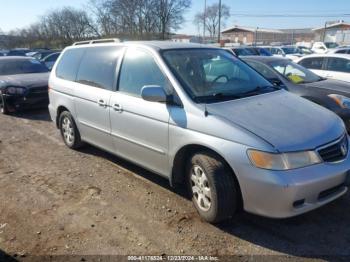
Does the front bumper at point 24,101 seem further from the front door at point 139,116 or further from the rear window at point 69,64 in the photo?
the front door at point 139,116

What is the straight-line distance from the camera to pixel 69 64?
553cm

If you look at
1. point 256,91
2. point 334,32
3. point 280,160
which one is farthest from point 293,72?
point 334,32

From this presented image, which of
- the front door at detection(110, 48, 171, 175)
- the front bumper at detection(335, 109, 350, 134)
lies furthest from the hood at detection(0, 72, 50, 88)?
the front bumper at detection(335, 109, 350, 134)

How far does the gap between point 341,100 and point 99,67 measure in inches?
164

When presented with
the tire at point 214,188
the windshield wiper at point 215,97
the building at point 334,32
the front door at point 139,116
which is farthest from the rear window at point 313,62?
the building at point 334,32

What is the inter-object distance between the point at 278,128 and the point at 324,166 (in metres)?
0.51

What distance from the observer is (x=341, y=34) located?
43969mm

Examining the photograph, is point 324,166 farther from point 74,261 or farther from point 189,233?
point 74,261

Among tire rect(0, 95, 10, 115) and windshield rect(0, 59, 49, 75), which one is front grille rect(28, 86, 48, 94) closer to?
tire rect(0, 95, 10, 115)

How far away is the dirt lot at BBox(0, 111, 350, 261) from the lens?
3.05 metres

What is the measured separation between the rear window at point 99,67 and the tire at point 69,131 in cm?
75

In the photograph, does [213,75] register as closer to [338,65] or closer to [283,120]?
[283,120]

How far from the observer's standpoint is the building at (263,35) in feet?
198

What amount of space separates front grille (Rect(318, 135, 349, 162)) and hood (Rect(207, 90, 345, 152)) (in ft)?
0.21
